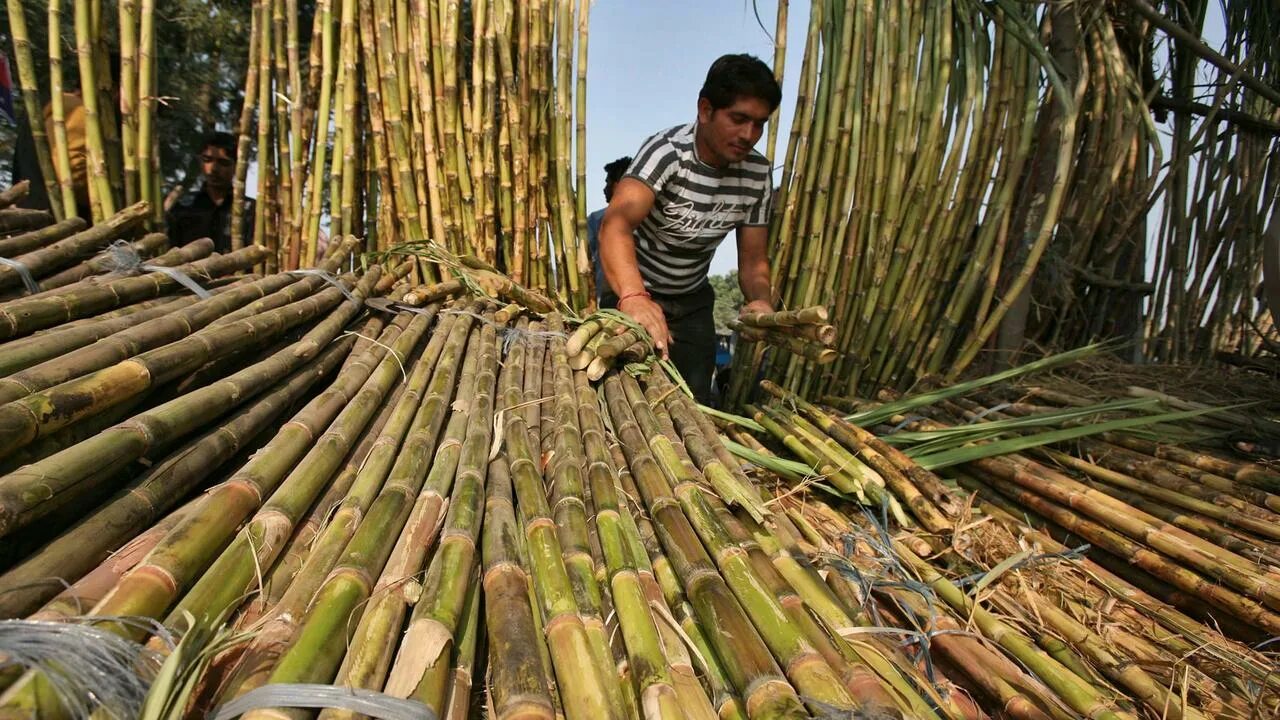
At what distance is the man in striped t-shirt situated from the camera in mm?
1988

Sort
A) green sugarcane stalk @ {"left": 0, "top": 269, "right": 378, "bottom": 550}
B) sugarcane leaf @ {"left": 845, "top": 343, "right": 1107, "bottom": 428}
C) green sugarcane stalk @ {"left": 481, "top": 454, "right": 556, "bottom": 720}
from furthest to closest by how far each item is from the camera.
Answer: sugarcane leaf @ {"left": 845, "top": 343, "right": 1107, "bottom": 428}
green sugarcane stalk @ {"left": 0, "top": 269, "right": 378, "bottom": 550}
green sugarcane stalk @ {"left": 481, "top": 454, "right": 556, "bottom": 720}

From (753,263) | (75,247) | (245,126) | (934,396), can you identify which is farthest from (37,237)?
(934,396)

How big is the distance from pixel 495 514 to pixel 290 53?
184cm

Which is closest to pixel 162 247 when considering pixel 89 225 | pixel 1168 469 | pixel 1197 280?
pixel 89 225

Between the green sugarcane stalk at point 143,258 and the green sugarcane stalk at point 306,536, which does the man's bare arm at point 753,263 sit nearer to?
the green sugarcane stalk at point 306,536

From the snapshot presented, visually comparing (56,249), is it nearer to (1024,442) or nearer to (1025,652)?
(1025,652)

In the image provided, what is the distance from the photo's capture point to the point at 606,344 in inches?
65.8

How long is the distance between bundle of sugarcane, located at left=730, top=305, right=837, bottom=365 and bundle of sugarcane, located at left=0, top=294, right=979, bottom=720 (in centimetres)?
50

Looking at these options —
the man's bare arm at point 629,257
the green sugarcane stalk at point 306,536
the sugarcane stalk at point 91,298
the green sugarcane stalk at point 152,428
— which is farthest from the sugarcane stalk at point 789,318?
the sugarcane stalk at point 91,298

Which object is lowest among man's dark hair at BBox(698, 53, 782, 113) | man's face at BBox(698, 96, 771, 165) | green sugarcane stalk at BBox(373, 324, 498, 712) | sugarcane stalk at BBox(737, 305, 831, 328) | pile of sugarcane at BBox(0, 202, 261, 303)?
green sugarcane stalk at BBox(373, 324, 498, 712)

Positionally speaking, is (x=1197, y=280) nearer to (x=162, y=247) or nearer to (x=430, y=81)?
(x=430, y=81)

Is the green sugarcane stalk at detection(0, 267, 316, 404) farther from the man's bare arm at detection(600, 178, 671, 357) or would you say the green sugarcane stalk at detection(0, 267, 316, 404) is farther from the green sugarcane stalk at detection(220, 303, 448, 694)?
the man's bare arm at detection(600, 178, 671, 357)

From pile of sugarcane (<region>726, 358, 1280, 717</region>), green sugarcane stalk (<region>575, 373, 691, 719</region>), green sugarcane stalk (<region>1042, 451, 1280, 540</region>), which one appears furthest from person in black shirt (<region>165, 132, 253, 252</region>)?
green sugarcane stalk (<region>1042, 451, 1280, 540</region>)

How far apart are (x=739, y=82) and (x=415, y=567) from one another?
1730 mm
